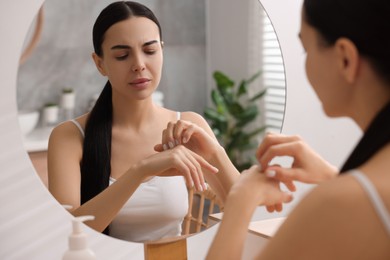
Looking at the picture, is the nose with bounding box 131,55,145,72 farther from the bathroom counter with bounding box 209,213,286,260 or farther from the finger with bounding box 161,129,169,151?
the bathroom counter with bounding box 209,213,286,260

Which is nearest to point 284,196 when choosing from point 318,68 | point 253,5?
point 318,68

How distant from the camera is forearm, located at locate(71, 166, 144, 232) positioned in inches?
40.9

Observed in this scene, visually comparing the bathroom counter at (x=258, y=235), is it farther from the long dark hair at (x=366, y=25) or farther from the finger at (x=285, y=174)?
the long dark hair at (x=366, y=25)

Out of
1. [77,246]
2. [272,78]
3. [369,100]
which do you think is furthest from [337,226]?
[272,78]

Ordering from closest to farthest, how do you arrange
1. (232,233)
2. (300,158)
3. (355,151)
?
(355,151) → (232,233) → (300,158)

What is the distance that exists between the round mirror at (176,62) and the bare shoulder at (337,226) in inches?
17.8

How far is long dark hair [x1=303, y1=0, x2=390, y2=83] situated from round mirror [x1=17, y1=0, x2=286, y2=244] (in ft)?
1.35

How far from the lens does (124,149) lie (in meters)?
1.05

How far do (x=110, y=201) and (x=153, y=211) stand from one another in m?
0.07

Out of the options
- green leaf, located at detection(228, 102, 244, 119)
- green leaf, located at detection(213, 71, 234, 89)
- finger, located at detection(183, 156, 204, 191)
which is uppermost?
green leaf, located at detection(213, 71, 234, 89)

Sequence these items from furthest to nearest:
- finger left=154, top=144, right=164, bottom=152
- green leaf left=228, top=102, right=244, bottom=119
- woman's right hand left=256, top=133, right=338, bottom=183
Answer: green leaf left=228, top=102, right=244, bottom=119, finger left=154, top=144, right=164, bottom=152, woman's right hand left=256, top=133, right=338, bottom=183

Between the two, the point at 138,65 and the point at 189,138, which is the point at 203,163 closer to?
the point at 189,138

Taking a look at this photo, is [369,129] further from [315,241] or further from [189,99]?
[189,99]

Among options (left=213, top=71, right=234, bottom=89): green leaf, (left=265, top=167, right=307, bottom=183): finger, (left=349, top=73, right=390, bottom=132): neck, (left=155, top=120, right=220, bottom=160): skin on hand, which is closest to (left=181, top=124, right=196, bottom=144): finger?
(left=155, top=120, right=220, bottom=160): skin on hand
